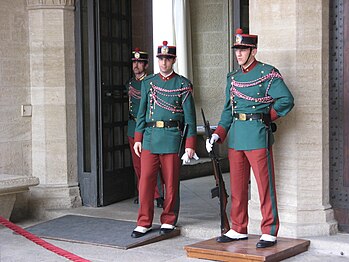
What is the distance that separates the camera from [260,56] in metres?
7.27

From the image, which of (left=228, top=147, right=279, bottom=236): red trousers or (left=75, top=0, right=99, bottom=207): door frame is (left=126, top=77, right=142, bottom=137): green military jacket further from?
(left=228, top=147, right=279, bottom=236): red trousers

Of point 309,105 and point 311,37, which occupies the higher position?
point 311,37

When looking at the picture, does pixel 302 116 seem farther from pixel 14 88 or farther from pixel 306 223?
pixel 14 88

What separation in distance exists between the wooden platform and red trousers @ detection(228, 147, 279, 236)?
0.17 m

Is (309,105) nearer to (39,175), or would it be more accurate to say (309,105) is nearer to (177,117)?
(177,117)

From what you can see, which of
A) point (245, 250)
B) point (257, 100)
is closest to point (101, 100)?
point (257, 100)

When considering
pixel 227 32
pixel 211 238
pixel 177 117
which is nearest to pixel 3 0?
pixel 177 117

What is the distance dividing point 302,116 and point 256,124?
0.59 meters

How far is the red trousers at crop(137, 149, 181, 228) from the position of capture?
7484 mm

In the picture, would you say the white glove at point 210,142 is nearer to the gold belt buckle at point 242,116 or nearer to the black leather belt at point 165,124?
the gold belt buckle at point 242,116

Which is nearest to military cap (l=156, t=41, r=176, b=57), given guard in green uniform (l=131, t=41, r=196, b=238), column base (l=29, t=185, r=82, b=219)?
guard in green uniform (l=131, t=41, r=196, b=238)

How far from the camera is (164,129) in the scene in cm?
748

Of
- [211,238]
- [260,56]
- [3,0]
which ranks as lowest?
[211,238]

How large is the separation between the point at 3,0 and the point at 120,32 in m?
1.33
